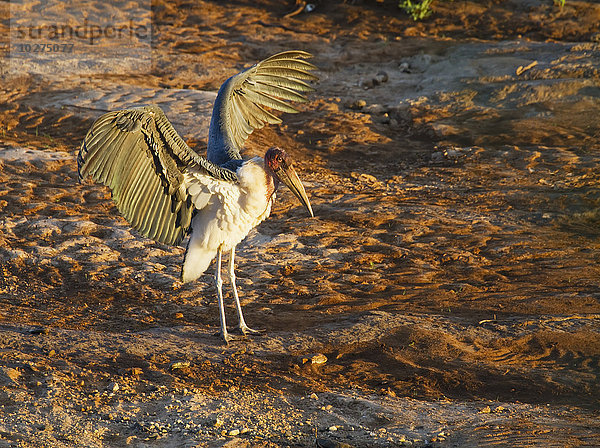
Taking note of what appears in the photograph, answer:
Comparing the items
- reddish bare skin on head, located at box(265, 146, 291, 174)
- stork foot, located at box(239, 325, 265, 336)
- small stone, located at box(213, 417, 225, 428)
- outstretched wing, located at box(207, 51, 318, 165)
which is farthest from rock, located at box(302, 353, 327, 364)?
outstretched wing, located at box(207, 51, 318, 165)

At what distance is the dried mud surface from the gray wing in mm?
788

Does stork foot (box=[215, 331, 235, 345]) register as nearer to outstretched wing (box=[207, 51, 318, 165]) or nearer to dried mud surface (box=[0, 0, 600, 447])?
dried mud surface (box=[0, 0, 600, 447])

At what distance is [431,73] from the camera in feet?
34.7

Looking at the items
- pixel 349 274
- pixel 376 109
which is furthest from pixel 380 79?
pixel 349 274

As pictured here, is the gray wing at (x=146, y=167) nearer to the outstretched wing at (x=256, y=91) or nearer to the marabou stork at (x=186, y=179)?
the marabou stork at (x=186, y=179)

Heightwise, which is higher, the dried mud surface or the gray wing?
the gray wing

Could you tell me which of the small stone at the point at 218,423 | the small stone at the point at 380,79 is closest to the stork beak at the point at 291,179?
the small stone at the point at 218,423

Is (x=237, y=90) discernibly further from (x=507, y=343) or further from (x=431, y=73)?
(x=431, y=73)

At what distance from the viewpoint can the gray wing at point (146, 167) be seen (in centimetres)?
403

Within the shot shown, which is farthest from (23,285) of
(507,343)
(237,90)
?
(507,343)

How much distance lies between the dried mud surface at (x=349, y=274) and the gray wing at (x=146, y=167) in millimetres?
788

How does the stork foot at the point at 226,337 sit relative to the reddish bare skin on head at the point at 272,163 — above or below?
below

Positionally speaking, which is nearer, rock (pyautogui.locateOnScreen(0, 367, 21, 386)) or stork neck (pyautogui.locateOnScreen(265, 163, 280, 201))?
rock (pyautogui.locateOnScreen(0, 367, 21, 386))

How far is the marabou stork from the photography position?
4066mm
